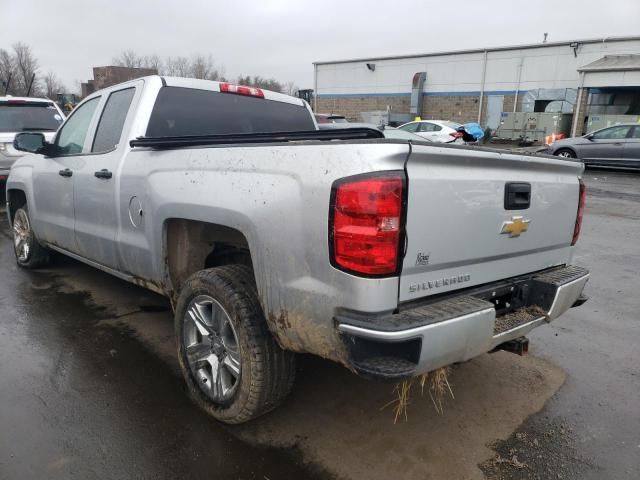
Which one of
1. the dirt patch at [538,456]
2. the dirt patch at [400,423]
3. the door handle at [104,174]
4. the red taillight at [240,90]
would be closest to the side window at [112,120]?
the door handle at [104,174]

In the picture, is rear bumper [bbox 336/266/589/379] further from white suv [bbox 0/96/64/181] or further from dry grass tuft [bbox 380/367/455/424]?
white suv [bbox 0/96/64/181]

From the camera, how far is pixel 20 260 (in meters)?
5.47

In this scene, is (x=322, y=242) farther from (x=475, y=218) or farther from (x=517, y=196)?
(x=517, y=196)

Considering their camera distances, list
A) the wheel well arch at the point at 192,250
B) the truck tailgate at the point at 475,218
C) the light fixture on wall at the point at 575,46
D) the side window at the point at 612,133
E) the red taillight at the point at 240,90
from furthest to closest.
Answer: the light fixture on wall at the point at 575,46
the side window at the point at 612,133
the red taillight at the point at 240,90
the wheel well arch at the point at 192,250
the truck tailgate at the point at 475,218

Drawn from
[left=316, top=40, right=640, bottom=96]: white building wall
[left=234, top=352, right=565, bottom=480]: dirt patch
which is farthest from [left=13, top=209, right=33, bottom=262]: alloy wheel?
[left=316, top=40, right=640, bottom=96]: white building wall

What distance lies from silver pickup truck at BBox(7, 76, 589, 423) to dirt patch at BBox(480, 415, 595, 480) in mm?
579

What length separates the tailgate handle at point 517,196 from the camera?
7.95 feet

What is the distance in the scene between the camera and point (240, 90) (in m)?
4.07

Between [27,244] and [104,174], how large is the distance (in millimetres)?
2510

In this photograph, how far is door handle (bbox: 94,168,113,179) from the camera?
3435 mm

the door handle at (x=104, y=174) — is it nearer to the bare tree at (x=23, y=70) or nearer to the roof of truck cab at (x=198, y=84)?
the roof of truck cab at (x=198, y=84)

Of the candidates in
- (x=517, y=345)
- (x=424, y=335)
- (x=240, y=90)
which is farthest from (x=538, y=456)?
(x=240, y=90)

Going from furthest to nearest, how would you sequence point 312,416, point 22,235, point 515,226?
point 22,235 → point 312,416 → point 515,226

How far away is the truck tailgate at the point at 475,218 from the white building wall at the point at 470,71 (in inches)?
1099
